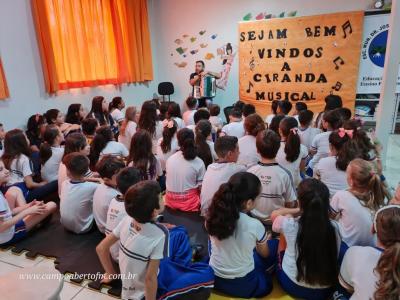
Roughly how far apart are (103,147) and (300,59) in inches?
147

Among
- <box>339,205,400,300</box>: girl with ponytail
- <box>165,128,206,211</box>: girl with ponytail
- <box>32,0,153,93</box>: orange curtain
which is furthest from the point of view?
<box>32,0,153,93</box>: orange curtain

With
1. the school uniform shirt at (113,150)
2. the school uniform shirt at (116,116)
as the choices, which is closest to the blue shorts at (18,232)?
the school uniform shirt at (113,150)

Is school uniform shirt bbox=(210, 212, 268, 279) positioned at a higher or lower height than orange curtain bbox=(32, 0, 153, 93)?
lower

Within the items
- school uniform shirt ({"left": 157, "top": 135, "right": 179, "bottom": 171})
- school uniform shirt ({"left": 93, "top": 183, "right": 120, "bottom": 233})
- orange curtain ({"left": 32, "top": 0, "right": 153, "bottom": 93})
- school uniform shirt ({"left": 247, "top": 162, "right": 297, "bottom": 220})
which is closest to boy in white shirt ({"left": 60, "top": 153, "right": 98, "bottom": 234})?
school uniform shirt ({"left": 93, "top": 183, "right": 120, "bottom": 233})

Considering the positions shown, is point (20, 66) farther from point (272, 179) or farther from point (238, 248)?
point (238, 248)

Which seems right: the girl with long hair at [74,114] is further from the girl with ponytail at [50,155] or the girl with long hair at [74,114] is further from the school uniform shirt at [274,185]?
the school uniform shirt at [274,185]

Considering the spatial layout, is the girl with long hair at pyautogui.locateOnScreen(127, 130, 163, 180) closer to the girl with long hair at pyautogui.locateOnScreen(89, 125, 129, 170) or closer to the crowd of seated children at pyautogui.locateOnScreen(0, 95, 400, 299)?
the crowd of seated children at pyautogui.locateOnScreen(0, 95, 400, 299)

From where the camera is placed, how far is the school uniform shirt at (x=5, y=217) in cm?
199

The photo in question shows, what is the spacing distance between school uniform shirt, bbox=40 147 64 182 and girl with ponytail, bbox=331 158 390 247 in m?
2.50

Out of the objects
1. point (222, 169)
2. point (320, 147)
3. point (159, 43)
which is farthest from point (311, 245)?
point (159, 43)

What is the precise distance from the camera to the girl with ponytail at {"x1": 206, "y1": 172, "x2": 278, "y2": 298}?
140 cm

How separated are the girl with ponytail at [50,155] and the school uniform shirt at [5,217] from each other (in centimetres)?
85

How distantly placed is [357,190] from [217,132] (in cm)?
223

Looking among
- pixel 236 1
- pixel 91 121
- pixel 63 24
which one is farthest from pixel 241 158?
pixel 236 1
